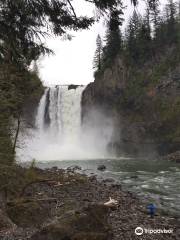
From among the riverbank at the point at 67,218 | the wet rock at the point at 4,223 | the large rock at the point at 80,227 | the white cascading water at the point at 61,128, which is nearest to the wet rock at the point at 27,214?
the riverbank at the point at 67,218

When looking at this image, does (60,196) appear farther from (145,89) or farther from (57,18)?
(145,89)

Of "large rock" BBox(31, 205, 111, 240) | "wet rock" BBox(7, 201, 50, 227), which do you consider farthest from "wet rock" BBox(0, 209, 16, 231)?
"large rock" BBox(31, 205, 111, 240)

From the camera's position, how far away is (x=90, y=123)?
65.1 metres

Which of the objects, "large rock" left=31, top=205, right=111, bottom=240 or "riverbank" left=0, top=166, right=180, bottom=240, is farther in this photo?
"riverbank" left=0, top=166, right=180, bottom=240

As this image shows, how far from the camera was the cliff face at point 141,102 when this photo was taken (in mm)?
56750

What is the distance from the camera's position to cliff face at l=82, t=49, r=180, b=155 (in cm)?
5675

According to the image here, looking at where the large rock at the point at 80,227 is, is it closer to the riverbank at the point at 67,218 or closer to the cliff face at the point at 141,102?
the riverbank at the point at 67,218

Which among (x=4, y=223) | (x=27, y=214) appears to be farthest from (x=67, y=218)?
(x=27, y=214)

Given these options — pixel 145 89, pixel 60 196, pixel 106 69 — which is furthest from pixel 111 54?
pixel 60 196

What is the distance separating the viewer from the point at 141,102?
60.1 metres

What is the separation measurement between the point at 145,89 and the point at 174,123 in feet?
26.9

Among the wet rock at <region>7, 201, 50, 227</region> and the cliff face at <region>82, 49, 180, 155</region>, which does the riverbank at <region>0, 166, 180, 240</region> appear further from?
the cliff face at <region>82, 49, 180, 155</region>

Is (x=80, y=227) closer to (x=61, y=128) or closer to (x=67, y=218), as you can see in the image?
(x=67, y=218)

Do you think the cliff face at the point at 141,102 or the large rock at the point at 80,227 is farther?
the cliff face at the point at 141,102
